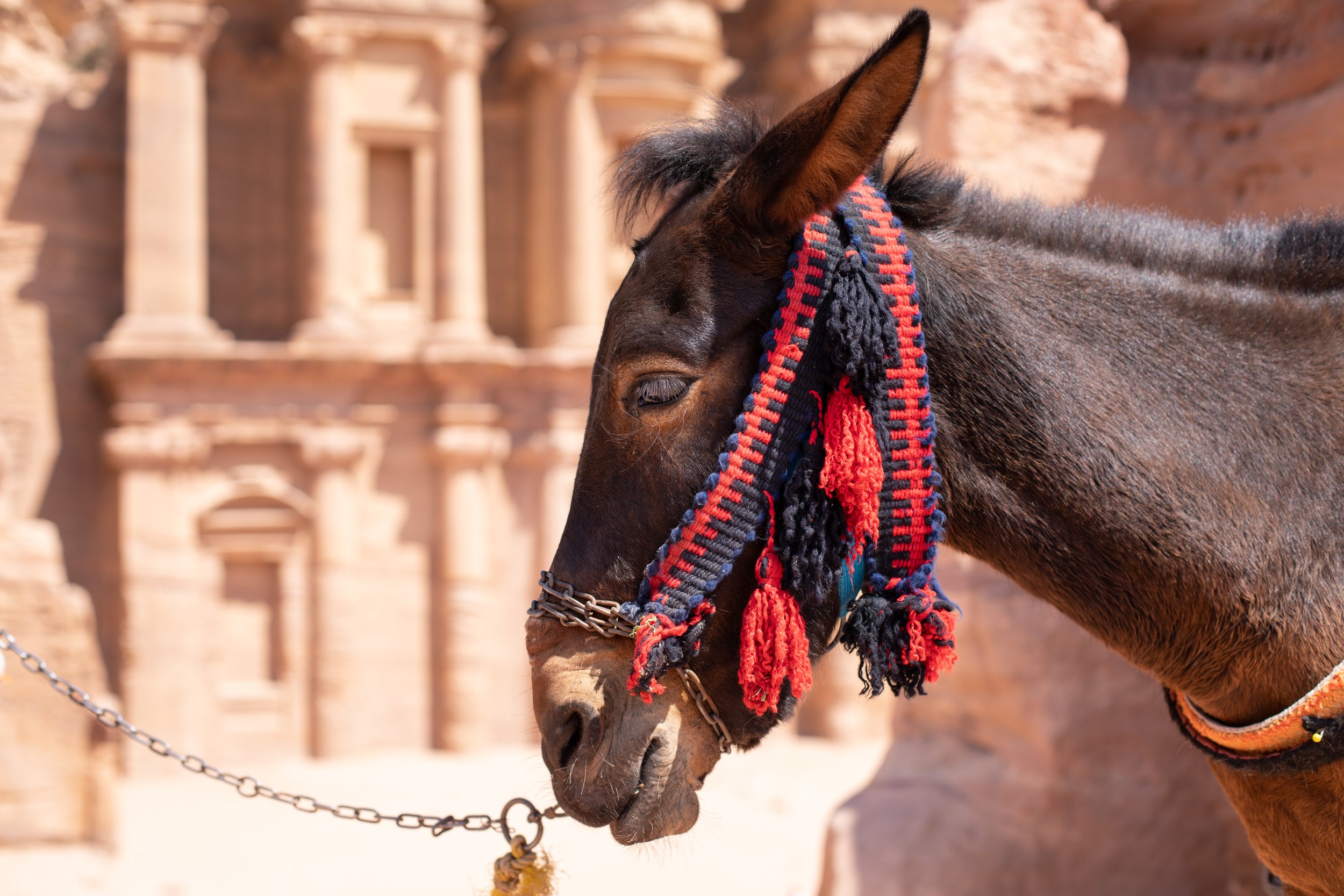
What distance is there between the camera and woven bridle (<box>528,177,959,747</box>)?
192 cm

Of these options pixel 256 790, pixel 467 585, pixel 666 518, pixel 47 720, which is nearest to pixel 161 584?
pixel 467 585

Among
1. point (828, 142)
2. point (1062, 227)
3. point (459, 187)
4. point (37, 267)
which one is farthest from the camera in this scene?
point (459, 187)

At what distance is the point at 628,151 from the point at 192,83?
14.6 meters


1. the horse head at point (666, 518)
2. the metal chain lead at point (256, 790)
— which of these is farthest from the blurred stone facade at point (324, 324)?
the horse head at point (666, 518)

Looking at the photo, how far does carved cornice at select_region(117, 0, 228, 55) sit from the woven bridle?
15.2 m

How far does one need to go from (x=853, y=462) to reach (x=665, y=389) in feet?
1.14

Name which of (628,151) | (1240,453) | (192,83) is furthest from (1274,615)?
(192,83)

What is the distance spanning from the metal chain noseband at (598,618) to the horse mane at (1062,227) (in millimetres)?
764

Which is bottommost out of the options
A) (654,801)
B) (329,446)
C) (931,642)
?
(329,446)

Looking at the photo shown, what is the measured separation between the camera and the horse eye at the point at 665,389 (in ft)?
6.58

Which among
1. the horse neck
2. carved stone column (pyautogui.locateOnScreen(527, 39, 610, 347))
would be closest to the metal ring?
the horse neck

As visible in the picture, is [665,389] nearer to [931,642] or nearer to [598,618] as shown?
[598,618]

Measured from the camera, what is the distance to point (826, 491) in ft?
6.37

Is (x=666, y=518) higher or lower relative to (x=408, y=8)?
lower
